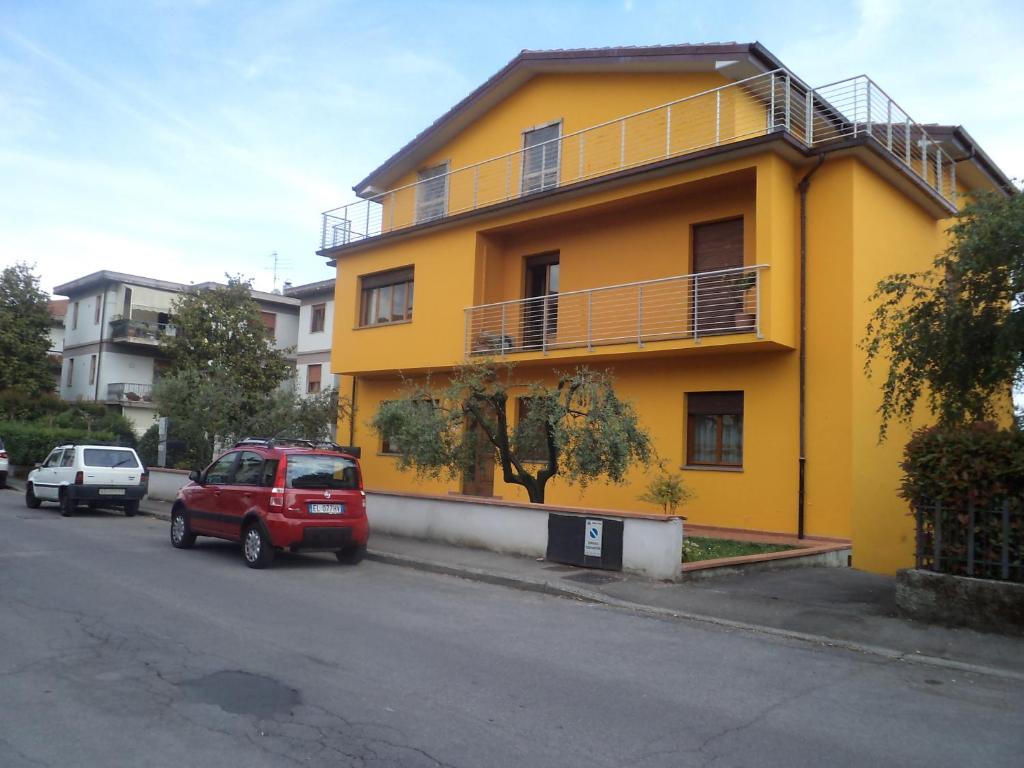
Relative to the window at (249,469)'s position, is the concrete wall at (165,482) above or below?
below

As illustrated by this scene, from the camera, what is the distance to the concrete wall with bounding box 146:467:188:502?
21969 millimetres

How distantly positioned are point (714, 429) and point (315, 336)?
22.2 m

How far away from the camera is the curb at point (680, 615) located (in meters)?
7.10

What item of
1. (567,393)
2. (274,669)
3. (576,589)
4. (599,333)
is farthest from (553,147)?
(274,669)

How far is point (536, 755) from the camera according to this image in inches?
180

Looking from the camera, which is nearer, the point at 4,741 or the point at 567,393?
the point at 4,741

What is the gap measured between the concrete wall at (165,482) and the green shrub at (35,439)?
787cm

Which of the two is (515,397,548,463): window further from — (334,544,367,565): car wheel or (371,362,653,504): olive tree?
(334,544,367,565): car wheel

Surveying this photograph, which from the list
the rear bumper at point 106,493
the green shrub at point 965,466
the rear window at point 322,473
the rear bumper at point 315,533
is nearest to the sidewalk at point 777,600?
the rear bumper at point 315,533

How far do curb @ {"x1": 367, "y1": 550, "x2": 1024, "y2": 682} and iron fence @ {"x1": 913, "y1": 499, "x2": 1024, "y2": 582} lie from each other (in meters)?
1.47

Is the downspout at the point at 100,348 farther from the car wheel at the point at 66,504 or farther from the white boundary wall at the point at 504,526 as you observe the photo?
the white boundary wall at the point at 504,526

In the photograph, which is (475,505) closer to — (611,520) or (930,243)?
(611,520)

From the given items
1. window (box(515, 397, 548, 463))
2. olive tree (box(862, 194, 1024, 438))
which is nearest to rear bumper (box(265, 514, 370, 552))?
window (box(515, 397, 548, 463))

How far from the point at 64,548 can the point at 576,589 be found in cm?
822
